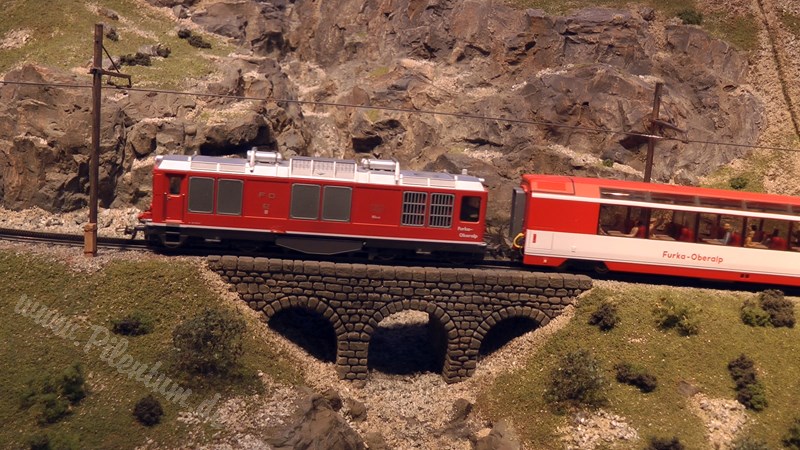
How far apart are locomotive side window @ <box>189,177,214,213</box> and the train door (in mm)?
402

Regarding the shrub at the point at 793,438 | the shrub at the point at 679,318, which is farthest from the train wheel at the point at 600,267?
the shrub at the point at 793,438

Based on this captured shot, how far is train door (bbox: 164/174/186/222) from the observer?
105 feet

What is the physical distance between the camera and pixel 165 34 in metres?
59.8

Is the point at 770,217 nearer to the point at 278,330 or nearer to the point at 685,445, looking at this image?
the point at 685,445

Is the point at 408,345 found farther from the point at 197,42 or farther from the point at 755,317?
the point at 197,42

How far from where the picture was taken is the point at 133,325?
97.9 feet

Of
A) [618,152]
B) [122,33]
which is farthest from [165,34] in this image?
[618,152]

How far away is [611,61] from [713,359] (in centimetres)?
2999

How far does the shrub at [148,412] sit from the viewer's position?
→ 2655cm

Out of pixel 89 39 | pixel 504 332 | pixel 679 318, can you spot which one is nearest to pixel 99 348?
pixel 504 332

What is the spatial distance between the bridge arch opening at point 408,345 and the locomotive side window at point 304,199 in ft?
24.0

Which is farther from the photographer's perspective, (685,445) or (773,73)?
(773,73)

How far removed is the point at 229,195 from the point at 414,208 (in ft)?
26.9

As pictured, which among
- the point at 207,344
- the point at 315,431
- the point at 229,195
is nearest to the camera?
the point at 315,431
